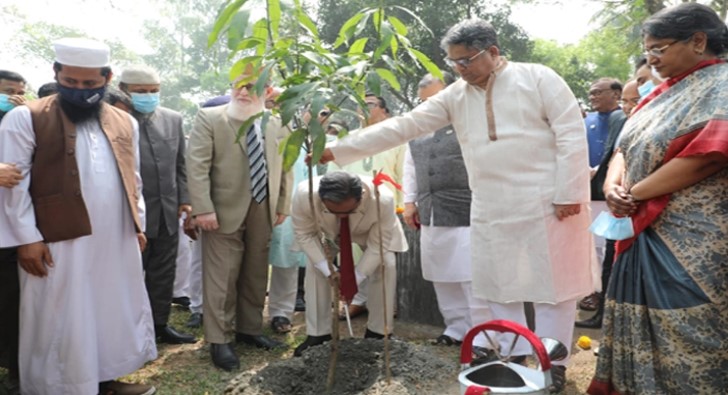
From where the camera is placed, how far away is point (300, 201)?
4199 millimetres

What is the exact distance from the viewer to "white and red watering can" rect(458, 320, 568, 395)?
2.27 m

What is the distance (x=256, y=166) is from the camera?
13.6ft

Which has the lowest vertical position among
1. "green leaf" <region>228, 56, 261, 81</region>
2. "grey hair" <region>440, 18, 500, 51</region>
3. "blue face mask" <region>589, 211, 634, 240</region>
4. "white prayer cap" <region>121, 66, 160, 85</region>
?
"blue face mask" <region>589, 211, 634, 240</region>

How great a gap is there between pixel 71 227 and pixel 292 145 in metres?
1.26

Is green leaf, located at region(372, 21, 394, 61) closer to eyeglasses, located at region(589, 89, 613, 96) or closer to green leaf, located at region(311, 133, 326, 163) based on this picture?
green leaf, located at region(311, 133, 326, 163)

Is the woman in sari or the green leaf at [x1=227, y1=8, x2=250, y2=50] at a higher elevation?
the green leaf at [x1=227, y1=8, x2=250, y2=50]

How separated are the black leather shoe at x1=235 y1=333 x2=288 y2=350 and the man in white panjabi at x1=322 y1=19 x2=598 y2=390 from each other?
1666mm

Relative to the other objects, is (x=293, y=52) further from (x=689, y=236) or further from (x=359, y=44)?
(x=689, y=236)

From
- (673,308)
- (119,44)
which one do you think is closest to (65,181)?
(673,308)

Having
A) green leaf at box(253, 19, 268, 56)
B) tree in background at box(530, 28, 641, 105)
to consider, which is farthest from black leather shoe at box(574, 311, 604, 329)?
tree in background at box(530, 28, 641, 105)

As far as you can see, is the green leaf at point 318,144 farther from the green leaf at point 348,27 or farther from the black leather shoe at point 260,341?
the black leather shoe at point 260,341

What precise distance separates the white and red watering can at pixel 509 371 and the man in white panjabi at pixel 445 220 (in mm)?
1751

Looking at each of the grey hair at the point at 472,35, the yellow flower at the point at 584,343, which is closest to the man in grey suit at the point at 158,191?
the grey hair at the point at 472,35

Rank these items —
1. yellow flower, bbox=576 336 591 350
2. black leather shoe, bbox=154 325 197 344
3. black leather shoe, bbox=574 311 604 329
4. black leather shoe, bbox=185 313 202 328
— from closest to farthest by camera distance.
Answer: yellow flower, bbox=576 336 591 350 → black leather shoe, bbox=154 325 197 344 → black leather shoe, bbox=574 311 604 329 → black leather shoe, bbox=185 313 202 328
